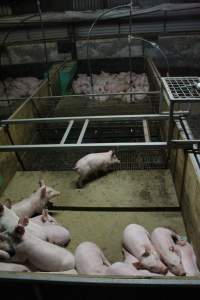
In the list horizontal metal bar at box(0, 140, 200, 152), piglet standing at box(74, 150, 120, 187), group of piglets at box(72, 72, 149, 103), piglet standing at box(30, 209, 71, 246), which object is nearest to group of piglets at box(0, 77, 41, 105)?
group of piglets at box(72, 72, 149, 103)

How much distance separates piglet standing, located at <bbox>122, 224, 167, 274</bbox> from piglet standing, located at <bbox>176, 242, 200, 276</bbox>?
0.18 meters

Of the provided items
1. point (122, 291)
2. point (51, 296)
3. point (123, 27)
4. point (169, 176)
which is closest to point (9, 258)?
point (51, 296)

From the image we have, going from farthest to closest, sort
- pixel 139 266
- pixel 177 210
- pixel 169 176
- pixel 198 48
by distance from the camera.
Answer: pixel 198 48 → pixel 169 176 → pixel 177 210 → pixel 139 266

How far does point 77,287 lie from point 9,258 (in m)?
0.64

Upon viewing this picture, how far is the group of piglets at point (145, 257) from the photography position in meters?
1.74

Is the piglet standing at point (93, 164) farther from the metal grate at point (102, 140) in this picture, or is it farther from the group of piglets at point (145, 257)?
the group of piglets at point (145, 257)

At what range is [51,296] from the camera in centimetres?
145

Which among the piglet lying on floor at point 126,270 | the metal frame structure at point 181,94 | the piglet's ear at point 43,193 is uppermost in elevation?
the metal frame structure at point 181,94

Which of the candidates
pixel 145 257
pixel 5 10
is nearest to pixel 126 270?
pixel 145 257

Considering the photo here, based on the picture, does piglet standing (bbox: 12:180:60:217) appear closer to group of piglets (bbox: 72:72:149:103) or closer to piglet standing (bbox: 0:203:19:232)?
piglet standing (bbox: 0:203:19:232)

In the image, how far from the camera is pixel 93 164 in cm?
286

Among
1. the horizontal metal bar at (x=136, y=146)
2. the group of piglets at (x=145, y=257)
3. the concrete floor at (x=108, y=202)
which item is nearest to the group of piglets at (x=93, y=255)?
the group of piglets at (x=145, y=257)

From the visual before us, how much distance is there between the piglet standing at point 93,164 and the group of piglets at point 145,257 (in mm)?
894

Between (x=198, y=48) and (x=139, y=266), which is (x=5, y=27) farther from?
(x=139, y=266)
